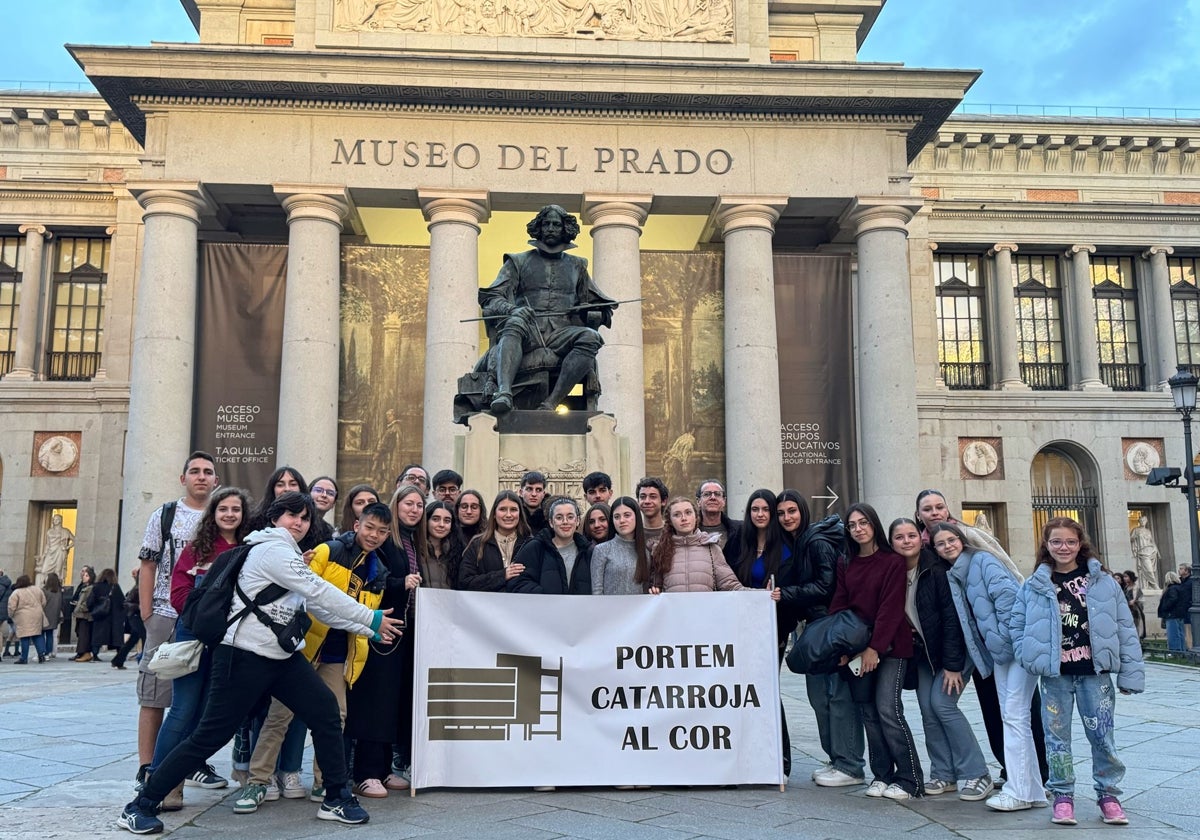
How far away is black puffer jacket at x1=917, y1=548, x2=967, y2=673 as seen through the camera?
6.12m

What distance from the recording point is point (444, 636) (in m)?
6.16

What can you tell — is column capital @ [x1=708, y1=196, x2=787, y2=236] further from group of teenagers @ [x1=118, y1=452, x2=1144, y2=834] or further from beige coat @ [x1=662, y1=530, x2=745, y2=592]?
beige coat @ [x1=662, y1=530, x2=745, y2=592]

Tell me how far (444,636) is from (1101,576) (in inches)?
151

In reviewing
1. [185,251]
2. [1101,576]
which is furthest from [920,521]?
[185,251]

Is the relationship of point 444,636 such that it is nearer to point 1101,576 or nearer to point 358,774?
point 358,774

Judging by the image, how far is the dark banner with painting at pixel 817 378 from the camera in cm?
2319

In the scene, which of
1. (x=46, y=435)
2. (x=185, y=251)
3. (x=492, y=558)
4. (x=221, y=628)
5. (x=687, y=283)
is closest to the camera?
(x=221, y=628)

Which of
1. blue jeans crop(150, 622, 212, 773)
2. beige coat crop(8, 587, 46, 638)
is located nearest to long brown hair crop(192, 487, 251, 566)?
blue jeans crop(150, 622, 212, 773)

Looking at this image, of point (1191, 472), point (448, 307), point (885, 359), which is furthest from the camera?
point (885, 359)

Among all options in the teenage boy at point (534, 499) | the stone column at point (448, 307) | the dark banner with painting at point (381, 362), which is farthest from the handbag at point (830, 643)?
the dark banner with painting at point (381, 362)

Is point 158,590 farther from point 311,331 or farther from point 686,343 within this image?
point 686,343

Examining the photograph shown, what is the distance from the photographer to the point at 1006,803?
228 inches

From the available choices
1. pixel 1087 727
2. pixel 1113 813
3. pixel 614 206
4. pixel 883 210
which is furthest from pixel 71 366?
pixel 1113 813

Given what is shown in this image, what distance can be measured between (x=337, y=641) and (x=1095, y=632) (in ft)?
14.2
